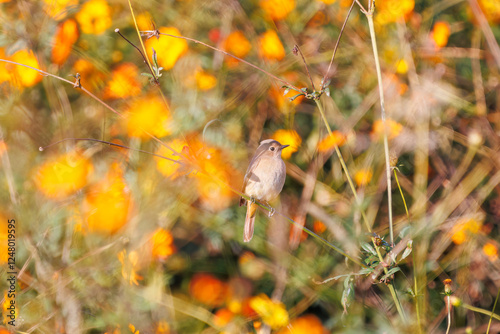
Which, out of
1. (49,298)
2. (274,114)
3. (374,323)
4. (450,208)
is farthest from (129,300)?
(450,208)

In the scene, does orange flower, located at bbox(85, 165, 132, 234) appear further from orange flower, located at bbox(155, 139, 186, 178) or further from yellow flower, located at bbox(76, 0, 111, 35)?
yellow flower, located at bbox(76, 0, 111, 35)

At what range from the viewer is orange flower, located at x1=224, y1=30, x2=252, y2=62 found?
1931 mm

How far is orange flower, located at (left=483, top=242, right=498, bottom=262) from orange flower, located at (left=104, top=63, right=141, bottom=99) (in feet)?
4.65

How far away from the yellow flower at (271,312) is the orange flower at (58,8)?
4.37 feet

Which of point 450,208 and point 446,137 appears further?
point 446,137

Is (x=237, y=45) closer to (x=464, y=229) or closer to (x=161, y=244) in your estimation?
(x=161, y=244)

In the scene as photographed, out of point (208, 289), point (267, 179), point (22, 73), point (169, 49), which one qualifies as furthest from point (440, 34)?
point (22, 73)

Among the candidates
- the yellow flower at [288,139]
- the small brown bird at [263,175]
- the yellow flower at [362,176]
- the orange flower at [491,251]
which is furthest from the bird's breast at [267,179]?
the orange flower at [491,251]

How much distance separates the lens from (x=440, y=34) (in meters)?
1.97

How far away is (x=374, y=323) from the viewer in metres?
1.48

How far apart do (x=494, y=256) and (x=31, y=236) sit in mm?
1613

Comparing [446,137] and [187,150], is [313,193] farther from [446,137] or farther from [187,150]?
[187,150]

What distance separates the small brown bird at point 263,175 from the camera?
1.61m

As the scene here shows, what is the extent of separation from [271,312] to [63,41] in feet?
4.35
